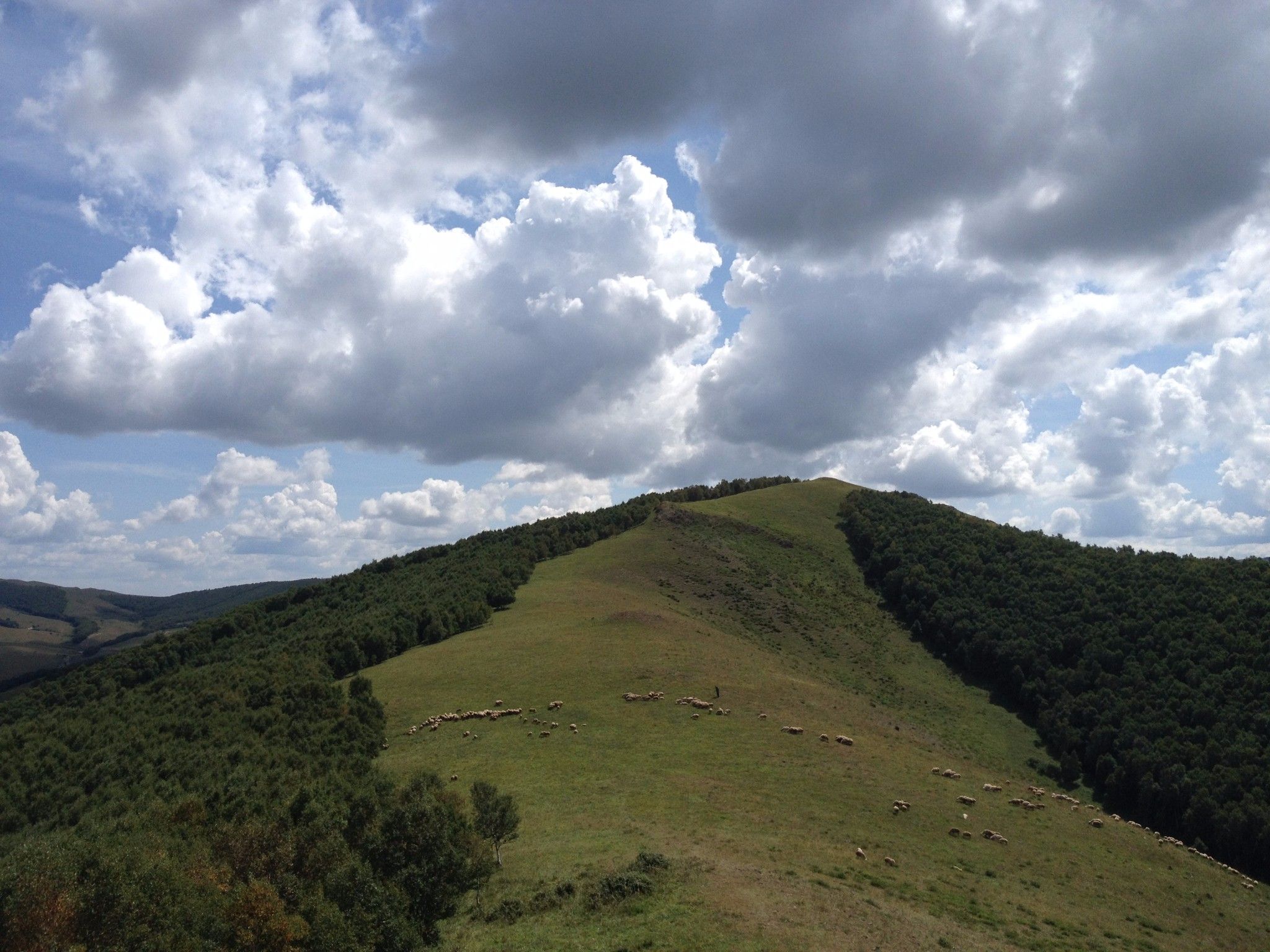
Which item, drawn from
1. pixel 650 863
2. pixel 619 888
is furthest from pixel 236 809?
pixel 650 863

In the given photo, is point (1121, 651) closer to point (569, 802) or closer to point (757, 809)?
point (757, 809)

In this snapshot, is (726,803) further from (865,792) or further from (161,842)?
(161,842)

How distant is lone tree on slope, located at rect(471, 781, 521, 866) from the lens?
32.8 m

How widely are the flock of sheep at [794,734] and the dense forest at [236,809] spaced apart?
593 centimetres

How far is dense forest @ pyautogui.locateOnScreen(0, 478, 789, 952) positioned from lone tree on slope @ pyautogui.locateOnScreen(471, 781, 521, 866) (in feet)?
2.48

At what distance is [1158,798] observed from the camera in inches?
2783

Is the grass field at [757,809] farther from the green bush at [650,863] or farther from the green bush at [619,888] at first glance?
the green bush at [650,863]

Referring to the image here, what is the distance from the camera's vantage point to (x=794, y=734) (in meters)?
53.3

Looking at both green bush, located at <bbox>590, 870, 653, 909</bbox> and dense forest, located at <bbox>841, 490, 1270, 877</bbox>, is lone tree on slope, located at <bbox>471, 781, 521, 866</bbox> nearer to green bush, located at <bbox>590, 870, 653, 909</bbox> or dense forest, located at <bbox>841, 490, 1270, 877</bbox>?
green bush, located at <bbox>590, 870, 653, 909</bbox>

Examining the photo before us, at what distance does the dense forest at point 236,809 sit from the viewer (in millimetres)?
20219

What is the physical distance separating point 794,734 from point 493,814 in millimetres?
27226

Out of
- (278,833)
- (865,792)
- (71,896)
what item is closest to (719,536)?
(865,792)

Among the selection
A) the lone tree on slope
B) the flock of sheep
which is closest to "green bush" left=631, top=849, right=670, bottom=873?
the lone tree on slope

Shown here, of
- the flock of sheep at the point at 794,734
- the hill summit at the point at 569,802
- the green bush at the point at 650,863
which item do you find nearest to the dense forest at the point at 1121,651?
the hill summit at the point at 569,802
